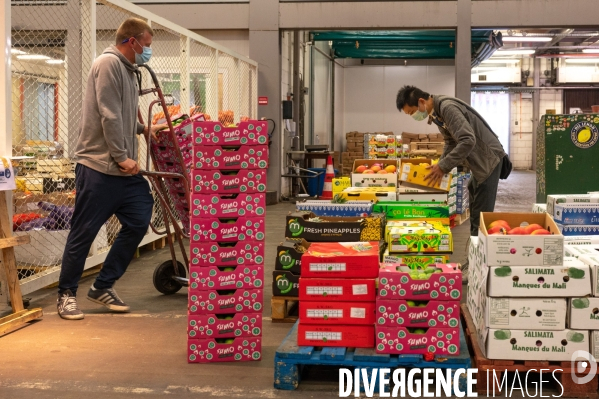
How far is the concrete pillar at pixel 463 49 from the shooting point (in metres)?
15.0

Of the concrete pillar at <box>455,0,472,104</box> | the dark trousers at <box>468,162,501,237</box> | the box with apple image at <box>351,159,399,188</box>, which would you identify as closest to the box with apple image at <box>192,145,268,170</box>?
the dark trousers at <box>468,162,501,237</box>

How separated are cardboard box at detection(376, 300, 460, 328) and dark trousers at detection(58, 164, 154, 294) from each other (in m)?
2.29

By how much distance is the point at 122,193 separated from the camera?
5.41 m

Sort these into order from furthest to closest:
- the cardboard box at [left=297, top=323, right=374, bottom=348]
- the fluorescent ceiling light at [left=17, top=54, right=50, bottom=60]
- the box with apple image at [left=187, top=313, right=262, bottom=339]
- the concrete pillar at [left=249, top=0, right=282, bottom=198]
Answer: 1. the concrete pillar at [left=249, top=0, right=282, bottom=198]
2. the fluorescent ceiling light at [left=17, top=54, right=50, bottom=60]
3. the box with apple image at [left=187, top=313, right=262, bottom=339]
4. the cardboard box at [left=297, top=323, right=374, bottom=348]

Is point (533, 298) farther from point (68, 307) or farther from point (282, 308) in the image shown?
point (68, 307)

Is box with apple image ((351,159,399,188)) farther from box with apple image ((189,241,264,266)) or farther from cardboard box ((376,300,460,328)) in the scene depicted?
cardboard box ((376,300,460,328))

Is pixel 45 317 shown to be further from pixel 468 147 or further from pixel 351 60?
pixel 351 60

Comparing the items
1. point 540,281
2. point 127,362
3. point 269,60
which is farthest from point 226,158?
point 269,60

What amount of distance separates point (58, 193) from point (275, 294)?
2.79 m

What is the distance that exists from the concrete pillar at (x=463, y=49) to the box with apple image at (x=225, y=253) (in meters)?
11.3

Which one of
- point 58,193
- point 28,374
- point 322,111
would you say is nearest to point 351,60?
point 322,111

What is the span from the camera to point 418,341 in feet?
13.2

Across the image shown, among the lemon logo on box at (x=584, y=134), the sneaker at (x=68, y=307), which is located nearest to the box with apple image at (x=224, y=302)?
the sneaker at (x=68, y=307)

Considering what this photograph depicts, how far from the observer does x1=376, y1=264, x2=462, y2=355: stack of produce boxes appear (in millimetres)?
4016
